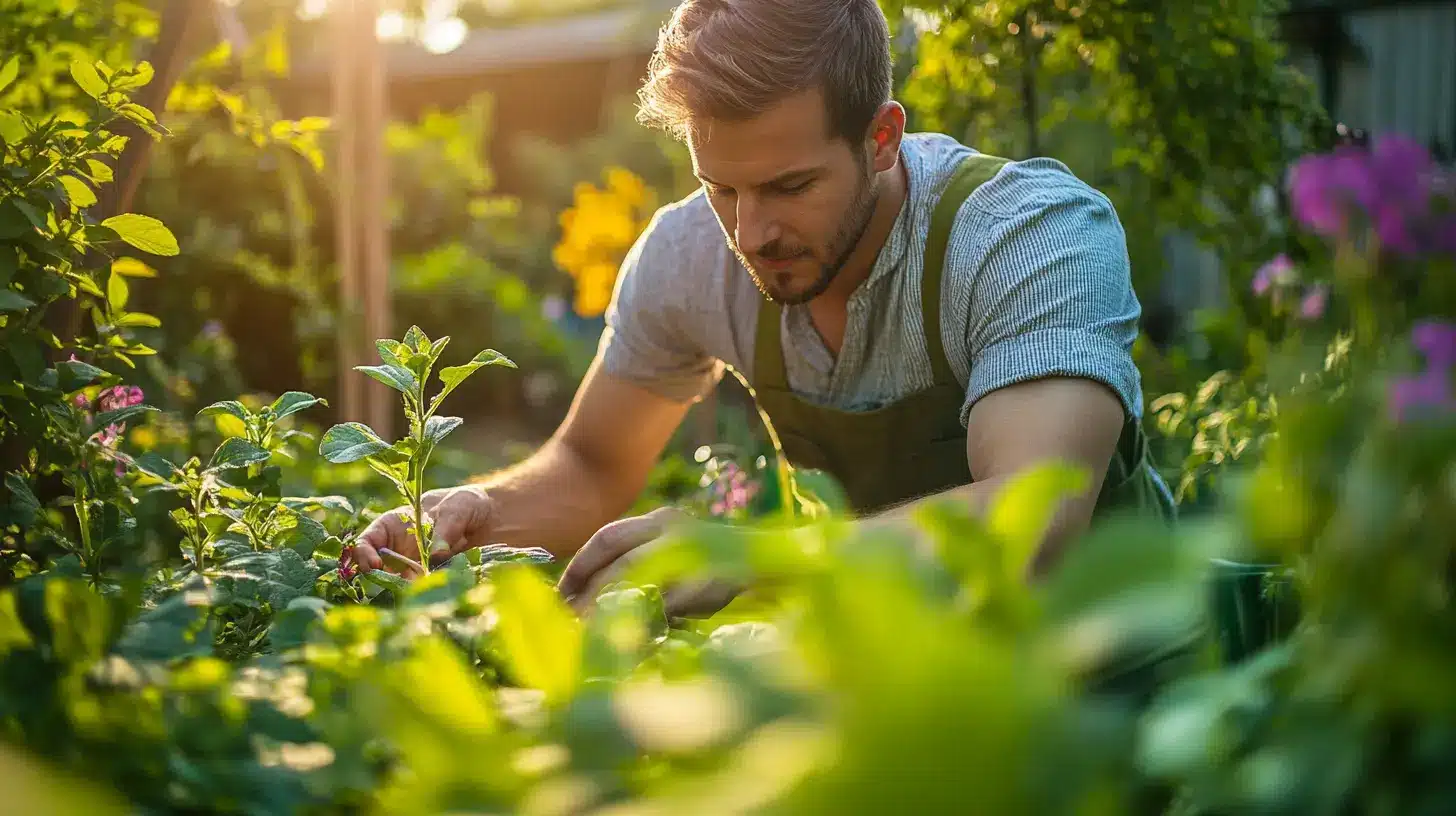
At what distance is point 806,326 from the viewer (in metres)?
2.15

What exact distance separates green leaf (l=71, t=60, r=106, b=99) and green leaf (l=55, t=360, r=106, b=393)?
245 mm

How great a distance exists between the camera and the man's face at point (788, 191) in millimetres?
1789

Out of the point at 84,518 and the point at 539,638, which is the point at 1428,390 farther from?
the point at 84,518

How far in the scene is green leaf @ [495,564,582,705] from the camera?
52 cm

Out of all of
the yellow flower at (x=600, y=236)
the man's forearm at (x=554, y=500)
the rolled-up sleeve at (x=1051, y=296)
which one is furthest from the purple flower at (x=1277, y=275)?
the yellow flower at (x=600, y=236)

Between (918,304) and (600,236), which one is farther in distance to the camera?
(600,236)

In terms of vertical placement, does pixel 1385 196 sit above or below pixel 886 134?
below

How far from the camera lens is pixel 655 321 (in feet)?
7.55

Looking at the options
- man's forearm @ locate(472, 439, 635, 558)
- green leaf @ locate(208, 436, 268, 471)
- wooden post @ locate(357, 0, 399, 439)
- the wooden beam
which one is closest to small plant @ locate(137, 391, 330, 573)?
green leaf @ locate(208, 436, 268, 471)

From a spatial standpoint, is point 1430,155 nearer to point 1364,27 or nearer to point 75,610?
point 75,610

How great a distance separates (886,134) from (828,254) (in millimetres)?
244

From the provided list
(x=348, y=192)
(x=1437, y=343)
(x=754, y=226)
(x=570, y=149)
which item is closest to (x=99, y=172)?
(x=754, y=226)

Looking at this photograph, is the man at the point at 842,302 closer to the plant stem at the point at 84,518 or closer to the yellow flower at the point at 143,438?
the plant stem at the point at 84,518

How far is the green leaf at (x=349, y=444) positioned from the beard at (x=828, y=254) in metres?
0.93
